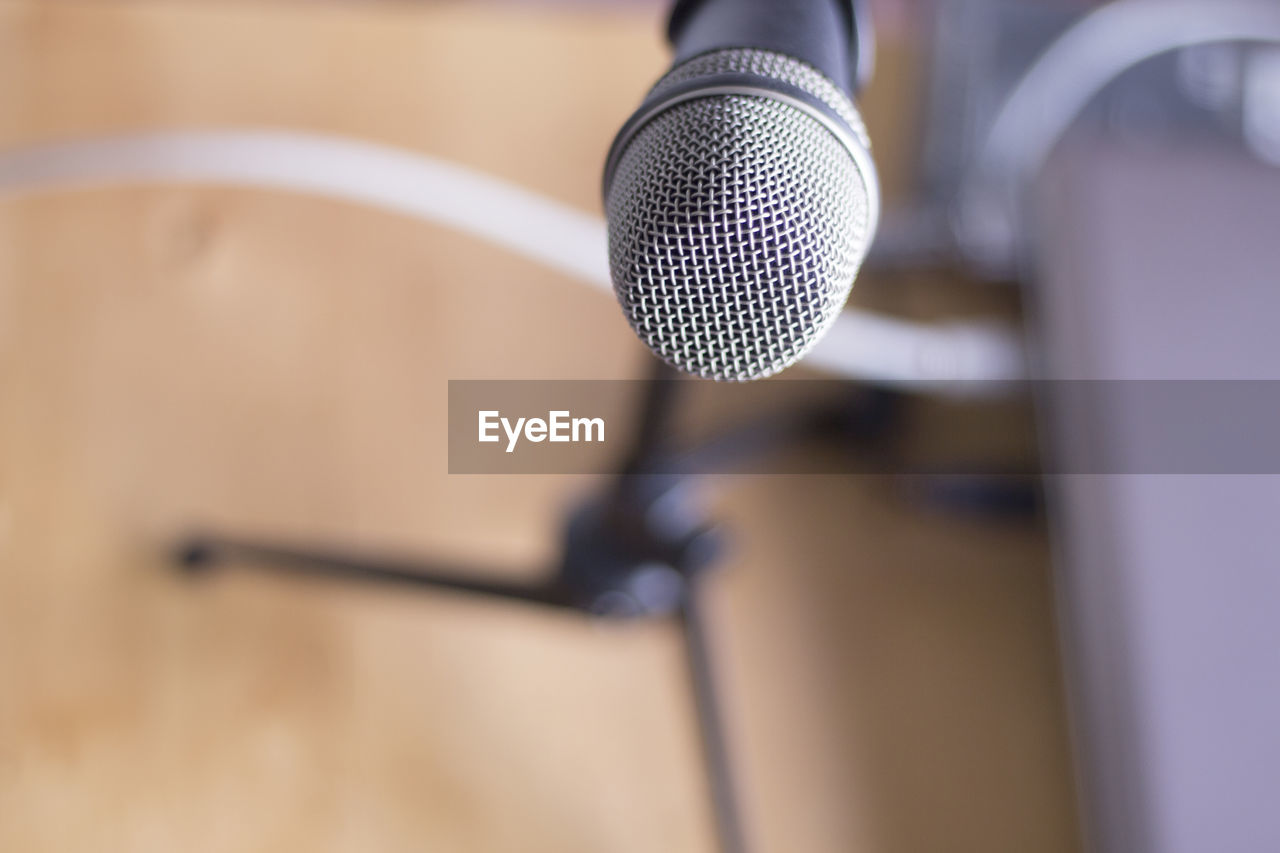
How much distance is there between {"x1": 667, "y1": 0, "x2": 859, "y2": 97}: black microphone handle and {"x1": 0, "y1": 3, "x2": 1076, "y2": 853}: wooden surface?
0.37 metres

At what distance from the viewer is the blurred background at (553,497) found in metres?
0.52

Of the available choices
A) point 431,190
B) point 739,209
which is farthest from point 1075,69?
point 739,209

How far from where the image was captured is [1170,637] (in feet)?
1.61

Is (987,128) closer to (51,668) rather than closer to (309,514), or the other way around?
(309,514)

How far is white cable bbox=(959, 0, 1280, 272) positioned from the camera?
2.25 feet

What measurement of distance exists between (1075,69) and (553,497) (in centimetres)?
48

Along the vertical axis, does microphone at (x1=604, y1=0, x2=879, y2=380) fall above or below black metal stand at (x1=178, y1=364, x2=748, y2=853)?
above

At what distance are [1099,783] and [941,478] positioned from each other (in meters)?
0.23

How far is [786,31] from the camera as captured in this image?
0.89 feet
